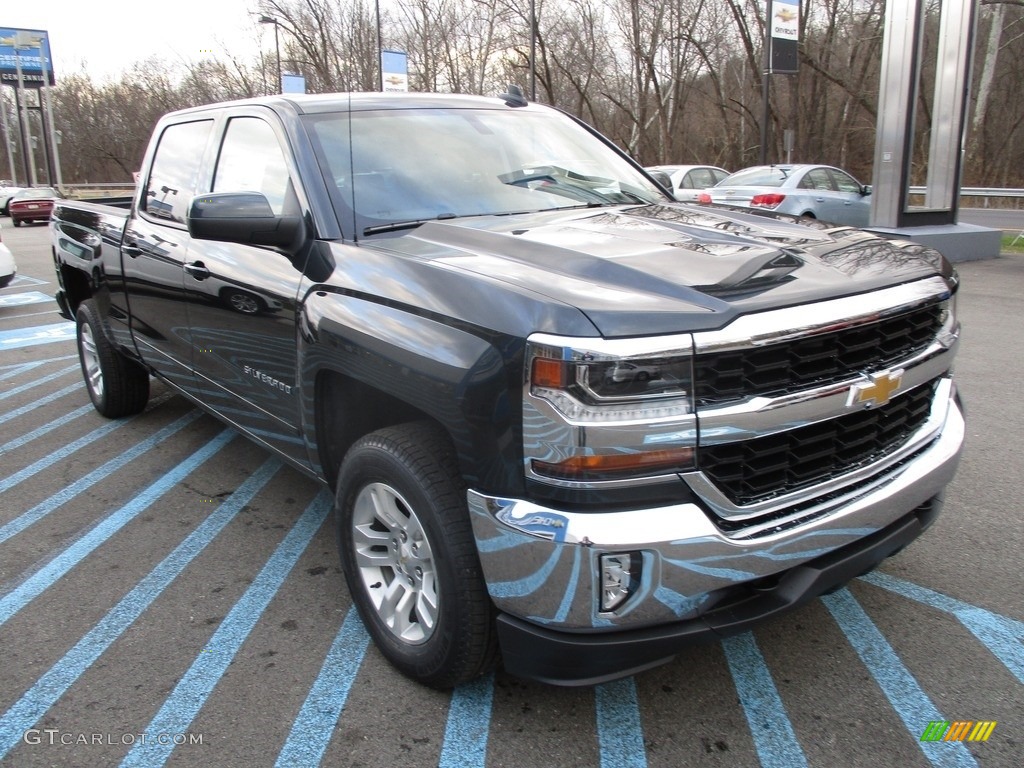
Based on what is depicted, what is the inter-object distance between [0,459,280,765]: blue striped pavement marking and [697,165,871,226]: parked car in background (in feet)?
39.9

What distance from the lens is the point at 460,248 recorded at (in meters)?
2.68

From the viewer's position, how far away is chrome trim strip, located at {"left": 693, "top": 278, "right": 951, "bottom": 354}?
79.4 inches

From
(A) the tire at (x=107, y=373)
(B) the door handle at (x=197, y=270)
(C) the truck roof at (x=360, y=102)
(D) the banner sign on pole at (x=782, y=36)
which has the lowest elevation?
(A) the tire at (x=107, y=373)

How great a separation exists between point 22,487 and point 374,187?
2.91 meters

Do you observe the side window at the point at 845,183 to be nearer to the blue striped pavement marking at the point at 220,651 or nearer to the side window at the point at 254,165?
the side window at the point at 254,165

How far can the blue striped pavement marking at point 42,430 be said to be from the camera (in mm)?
5254

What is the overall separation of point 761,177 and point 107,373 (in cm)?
1281

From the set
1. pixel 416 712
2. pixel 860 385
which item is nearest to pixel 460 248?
pixel 860 385

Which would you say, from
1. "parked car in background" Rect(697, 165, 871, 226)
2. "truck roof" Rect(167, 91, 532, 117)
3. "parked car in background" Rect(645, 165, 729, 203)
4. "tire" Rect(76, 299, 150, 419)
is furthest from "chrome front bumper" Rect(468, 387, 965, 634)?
"parked car in background" Rect(645, 165, 729, 203)

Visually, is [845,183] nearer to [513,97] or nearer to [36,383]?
[513,97]

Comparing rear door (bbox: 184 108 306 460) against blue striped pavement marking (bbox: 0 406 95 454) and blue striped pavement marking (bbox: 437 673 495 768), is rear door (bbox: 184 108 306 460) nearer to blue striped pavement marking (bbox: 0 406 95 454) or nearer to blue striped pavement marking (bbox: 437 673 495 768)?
blue striped pavement marking (bbox: 437 673 495 768)

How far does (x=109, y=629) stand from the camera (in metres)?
3.08

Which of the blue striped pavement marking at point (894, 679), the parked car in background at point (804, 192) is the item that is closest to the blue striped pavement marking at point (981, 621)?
the blue striped pavement marking at point (894, 679)

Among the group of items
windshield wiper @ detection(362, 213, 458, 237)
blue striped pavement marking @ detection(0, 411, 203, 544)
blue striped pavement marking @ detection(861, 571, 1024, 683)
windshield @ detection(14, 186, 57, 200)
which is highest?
windshield wiper @ detection(362, 213, 458, 237)
